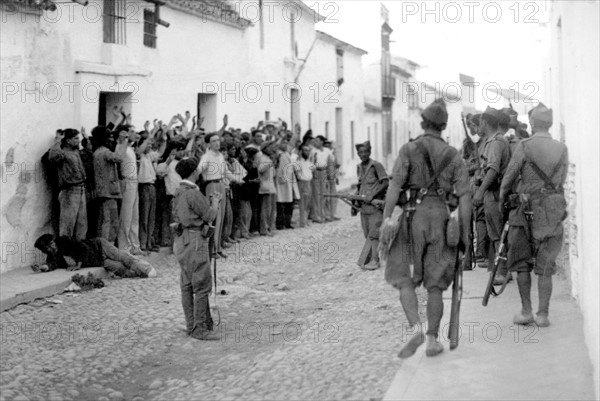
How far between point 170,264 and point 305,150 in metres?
6.44

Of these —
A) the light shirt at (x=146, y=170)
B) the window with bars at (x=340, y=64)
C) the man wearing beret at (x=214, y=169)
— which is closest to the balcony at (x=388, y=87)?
the window with bars at (x=340, y=64)

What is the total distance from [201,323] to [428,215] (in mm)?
2743

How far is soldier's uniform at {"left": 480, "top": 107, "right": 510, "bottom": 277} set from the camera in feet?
29.8

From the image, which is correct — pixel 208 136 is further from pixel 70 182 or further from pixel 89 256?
pixel 89 256

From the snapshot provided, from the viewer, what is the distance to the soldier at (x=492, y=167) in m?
9.09

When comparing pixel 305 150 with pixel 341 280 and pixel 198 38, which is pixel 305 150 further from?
pixel 341 280

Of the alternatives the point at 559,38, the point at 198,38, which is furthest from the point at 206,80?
the point at 559,38

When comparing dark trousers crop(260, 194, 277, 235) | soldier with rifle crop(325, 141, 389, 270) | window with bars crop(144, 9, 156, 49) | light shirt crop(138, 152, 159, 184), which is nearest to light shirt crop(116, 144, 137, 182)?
light shirt crop(138, 152, 159, 184)

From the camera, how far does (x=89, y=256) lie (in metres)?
11.8

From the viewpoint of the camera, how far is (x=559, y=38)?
11.1m

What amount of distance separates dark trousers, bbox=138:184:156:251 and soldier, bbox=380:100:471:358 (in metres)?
7.08

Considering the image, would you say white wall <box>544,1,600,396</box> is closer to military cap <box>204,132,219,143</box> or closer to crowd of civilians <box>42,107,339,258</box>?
crowd of civilians <box>42,107,339,258</box>

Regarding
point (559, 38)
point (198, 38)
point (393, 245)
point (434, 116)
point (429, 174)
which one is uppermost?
point (198, 38)

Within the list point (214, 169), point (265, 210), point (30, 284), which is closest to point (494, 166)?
point (30, 284)
